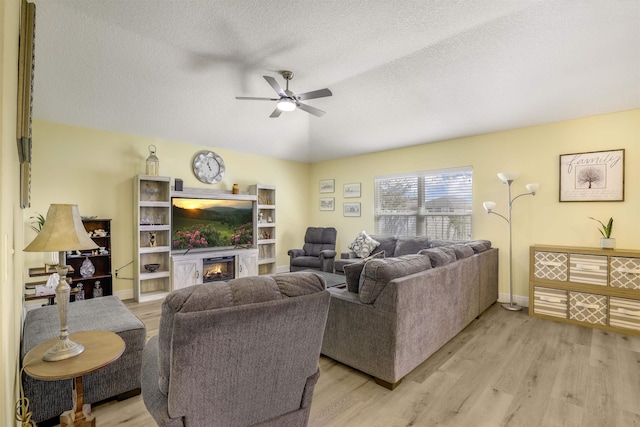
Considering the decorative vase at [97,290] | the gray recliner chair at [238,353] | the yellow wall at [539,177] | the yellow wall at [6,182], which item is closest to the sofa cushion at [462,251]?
the yellow wall at [539,177]

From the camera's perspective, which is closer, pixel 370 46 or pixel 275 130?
pixel 370 46

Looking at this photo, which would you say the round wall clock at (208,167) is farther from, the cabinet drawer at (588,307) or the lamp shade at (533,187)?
the cabinet drawer at (588,307)

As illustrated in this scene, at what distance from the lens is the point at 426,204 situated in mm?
5422

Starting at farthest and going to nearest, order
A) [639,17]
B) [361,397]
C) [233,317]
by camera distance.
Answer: [639,17]
[361,397]
[233,317]

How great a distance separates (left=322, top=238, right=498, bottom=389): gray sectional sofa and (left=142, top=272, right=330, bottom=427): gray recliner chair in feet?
2.95

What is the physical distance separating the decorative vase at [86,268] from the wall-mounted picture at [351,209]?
15.0ft

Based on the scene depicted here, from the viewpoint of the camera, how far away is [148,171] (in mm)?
4777

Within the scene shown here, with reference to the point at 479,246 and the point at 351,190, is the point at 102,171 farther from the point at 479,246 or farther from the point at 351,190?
the point at 479,246

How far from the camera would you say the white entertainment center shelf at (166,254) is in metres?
4.66

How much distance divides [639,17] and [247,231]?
576 cm

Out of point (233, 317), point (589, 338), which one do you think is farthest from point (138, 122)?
point (589, 338)

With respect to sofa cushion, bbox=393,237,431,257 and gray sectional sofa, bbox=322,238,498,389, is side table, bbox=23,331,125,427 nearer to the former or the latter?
gray sectional sofa, bbox=322,238,498,389

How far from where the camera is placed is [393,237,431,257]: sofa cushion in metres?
4.98

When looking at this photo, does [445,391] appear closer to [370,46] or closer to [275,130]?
[370,46]
